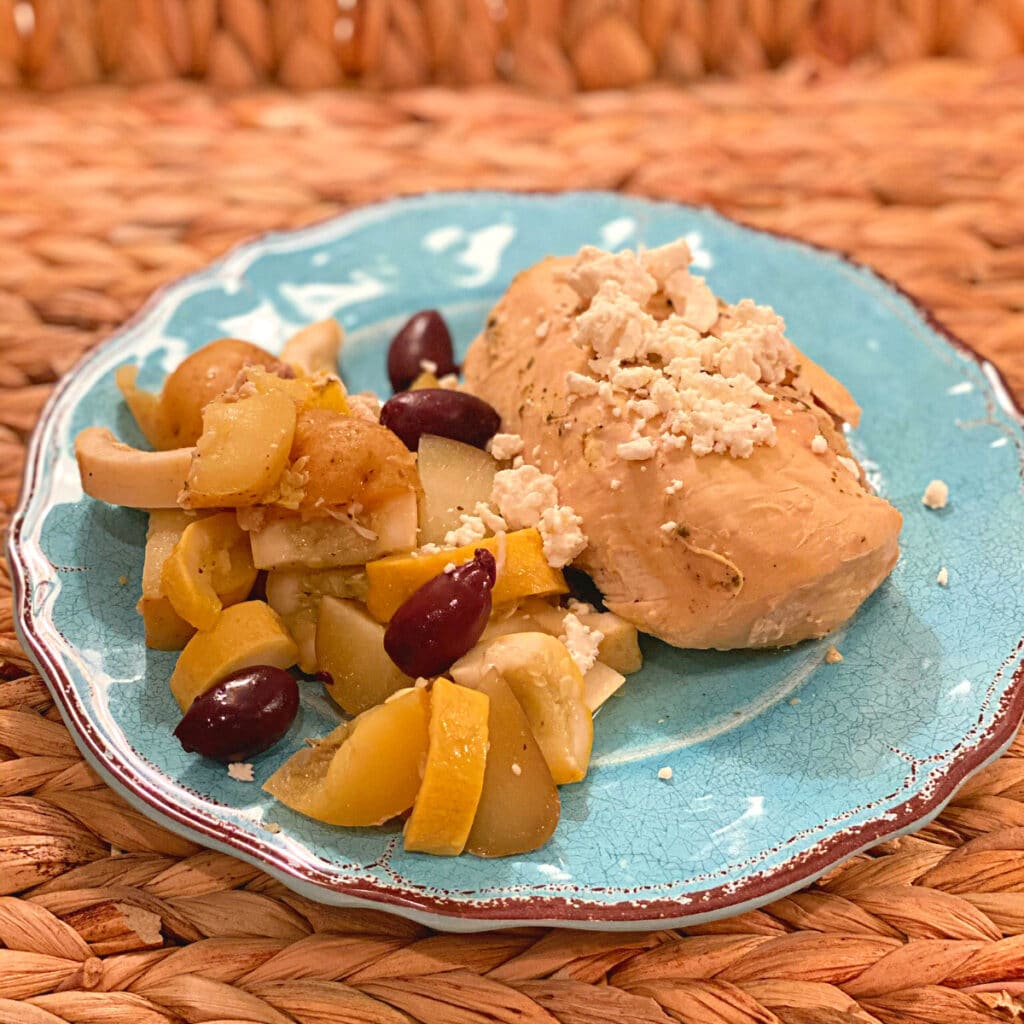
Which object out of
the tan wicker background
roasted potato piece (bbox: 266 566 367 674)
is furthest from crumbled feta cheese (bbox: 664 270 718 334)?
the tan wicker background

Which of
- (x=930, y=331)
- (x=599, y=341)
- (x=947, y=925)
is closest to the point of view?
(x=947, y=925)

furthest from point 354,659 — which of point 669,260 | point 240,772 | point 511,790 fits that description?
point 669,260

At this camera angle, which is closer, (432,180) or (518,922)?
(518,922)

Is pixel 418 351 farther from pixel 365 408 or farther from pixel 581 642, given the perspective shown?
pixel 581 642

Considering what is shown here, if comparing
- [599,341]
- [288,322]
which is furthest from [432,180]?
[599,341]

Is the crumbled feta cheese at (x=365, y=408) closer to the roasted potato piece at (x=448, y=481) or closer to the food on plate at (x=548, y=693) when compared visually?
the roasted potato piece at (x=448, y=481)

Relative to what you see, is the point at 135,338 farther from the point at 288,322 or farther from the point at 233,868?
the point at 233,868

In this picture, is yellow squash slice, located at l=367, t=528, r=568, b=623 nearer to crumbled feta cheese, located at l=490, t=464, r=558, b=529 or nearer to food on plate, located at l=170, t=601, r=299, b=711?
crumbled feta cheese, located at l=490, t=464, r=558, b=529

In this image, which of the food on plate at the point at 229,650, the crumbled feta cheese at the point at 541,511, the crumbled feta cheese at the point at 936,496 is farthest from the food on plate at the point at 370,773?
the crumbled feta cheese at the point at 936,496
